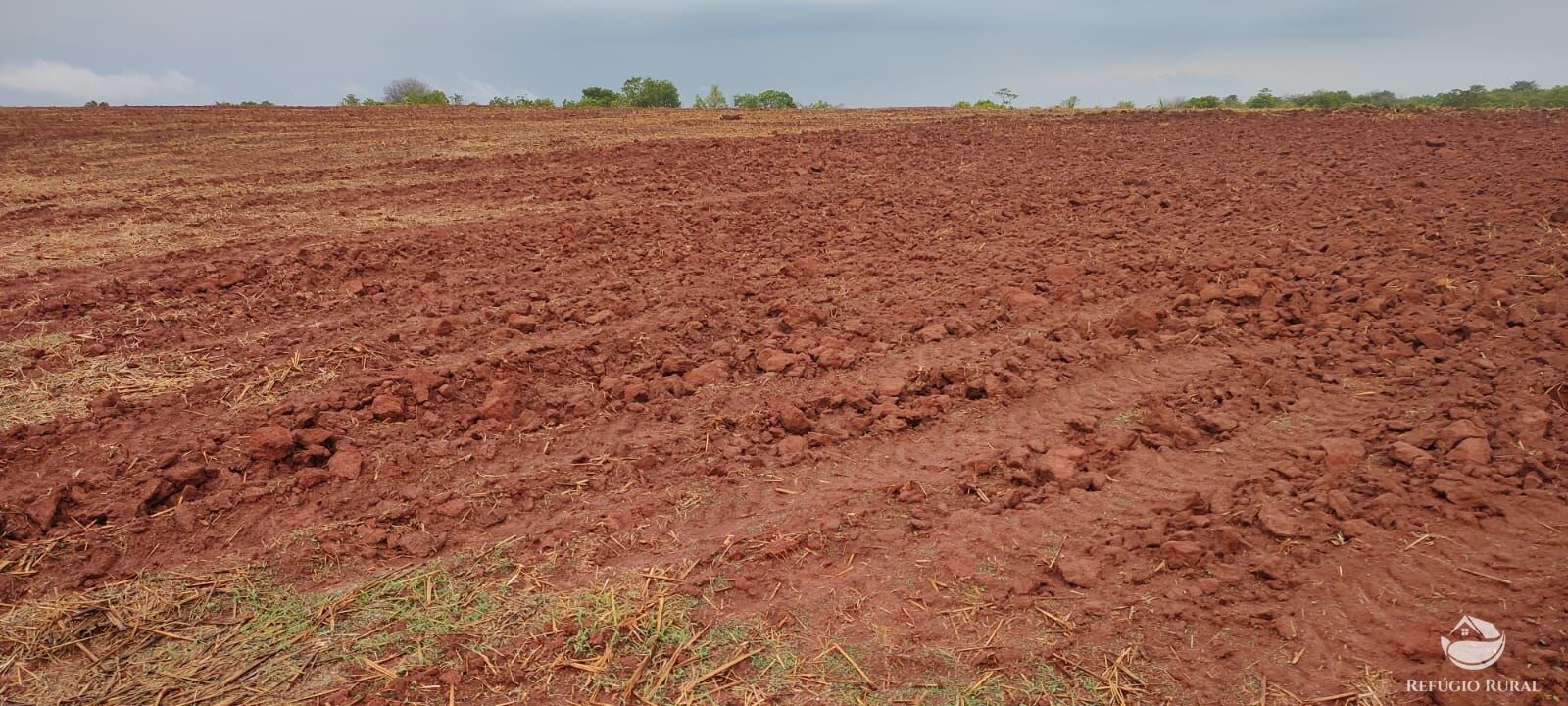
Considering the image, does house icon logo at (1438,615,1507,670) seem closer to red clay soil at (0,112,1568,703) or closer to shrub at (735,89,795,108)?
red clay soil at (0,112,1568,703)

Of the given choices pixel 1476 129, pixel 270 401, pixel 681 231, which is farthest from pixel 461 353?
pixel 1476 129

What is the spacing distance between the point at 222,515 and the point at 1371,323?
21.1 feet

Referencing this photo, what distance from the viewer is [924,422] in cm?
439

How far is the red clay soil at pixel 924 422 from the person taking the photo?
3006mm

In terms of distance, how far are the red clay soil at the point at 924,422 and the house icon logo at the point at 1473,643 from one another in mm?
34

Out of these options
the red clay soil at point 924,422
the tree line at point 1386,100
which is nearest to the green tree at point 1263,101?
the tree line at point 1386,100

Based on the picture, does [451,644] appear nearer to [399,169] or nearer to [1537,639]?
[1537,639]

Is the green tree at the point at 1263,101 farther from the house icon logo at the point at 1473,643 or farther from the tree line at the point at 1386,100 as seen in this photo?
the house icon logo at the point at 1473,643

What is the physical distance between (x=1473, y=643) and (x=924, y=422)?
236 centimetres

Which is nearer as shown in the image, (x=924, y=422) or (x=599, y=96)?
(x=924, y=422)

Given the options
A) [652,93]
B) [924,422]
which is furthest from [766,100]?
[924,422]

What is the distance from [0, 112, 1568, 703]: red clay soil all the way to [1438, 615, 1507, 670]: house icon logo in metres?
0.03

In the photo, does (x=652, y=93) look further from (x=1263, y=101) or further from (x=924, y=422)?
(x=924, y=422)

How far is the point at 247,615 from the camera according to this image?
311 centimetres
